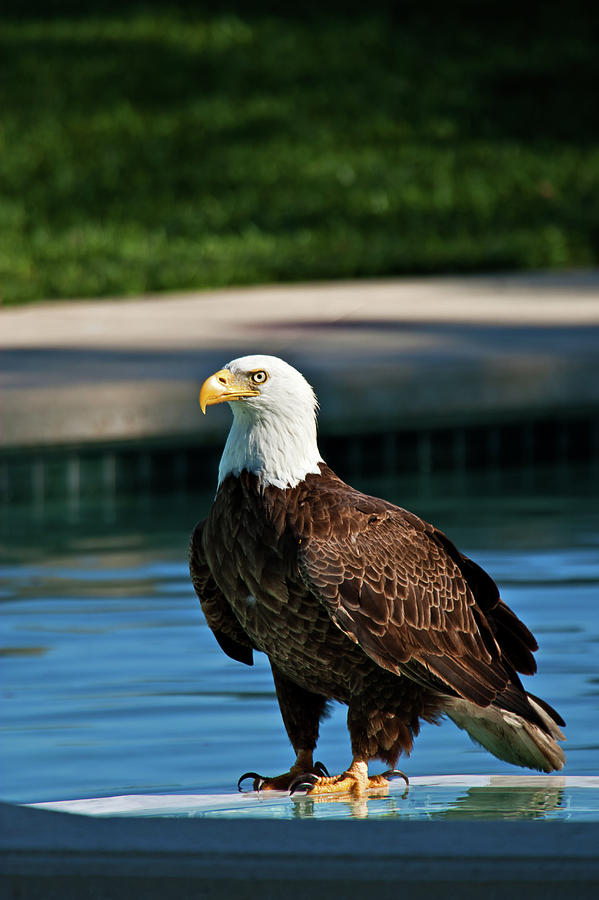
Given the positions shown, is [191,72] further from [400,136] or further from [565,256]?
[565,256]

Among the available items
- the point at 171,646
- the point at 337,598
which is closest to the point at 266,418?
the point at 337,598

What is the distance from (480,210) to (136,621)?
9600mm

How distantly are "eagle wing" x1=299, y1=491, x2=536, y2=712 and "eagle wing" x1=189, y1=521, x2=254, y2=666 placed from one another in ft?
1.13

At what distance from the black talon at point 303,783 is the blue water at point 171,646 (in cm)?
26

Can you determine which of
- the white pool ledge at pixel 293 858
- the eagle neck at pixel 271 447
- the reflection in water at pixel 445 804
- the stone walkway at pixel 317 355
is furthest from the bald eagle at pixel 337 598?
the stone walkway at pixel 317 355

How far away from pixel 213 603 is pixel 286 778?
432 mm

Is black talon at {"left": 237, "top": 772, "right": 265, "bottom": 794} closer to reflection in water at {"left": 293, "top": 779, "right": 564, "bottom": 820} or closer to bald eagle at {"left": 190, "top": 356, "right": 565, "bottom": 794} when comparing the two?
bald eagle at {"left": 190, "top": 356, "right": 565, "bottom": 794}

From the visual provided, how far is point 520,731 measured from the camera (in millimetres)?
3943

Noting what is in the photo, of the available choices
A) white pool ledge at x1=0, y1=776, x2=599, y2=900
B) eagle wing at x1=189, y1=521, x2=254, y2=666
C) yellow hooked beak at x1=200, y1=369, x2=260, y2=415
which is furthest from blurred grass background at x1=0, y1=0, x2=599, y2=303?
white pool ledge at x1=0, y1=776, x2=599, y2=900

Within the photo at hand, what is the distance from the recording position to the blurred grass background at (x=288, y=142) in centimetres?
1346

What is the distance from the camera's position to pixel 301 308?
11047 millimetres

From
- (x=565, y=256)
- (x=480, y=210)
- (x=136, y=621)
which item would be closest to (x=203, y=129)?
(x=480, y=210)

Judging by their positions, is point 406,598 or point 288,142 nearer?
point 406,598

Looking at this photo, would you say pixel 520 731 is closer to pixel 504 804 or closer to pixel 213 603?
pixel 504 804
